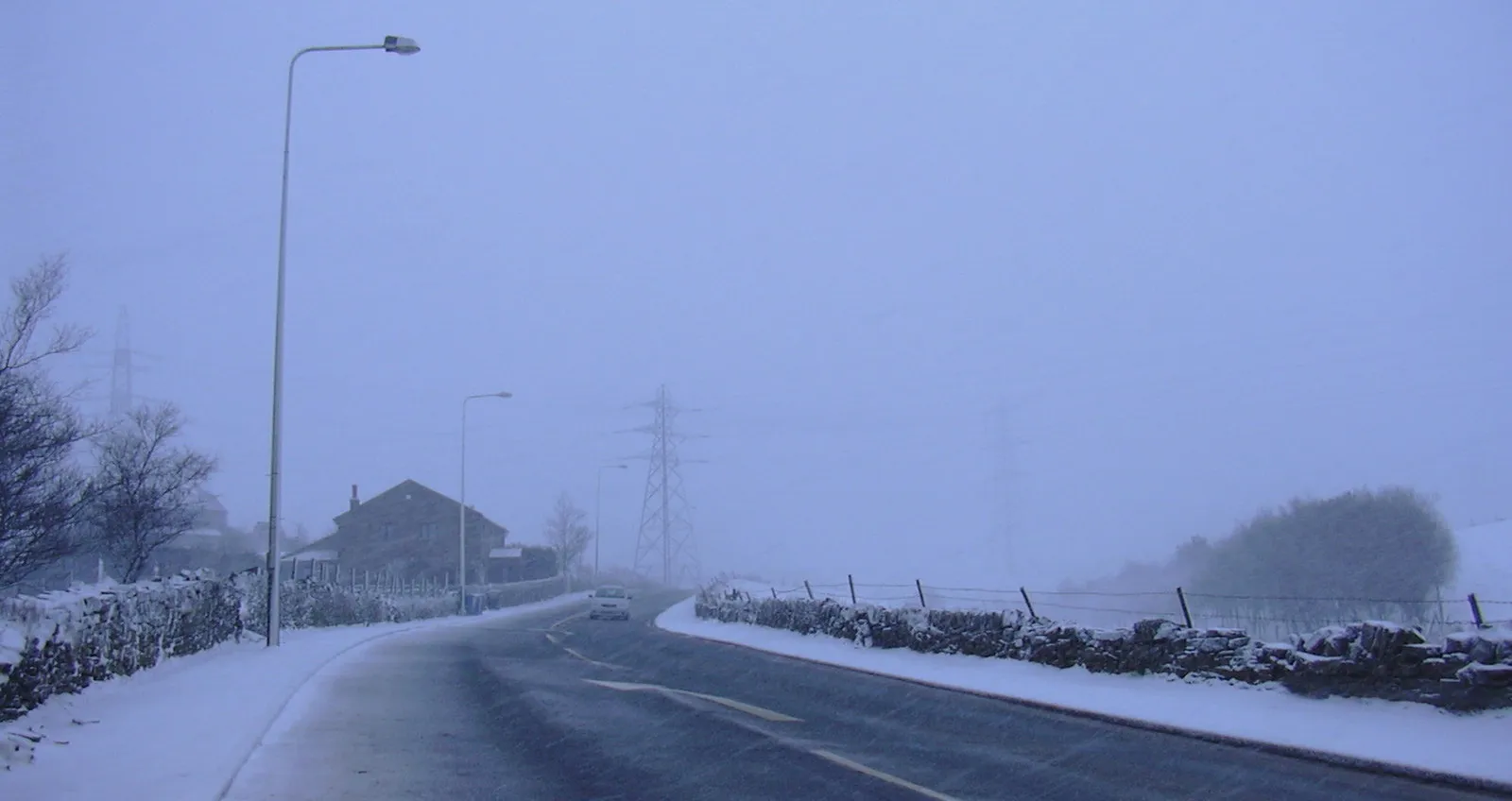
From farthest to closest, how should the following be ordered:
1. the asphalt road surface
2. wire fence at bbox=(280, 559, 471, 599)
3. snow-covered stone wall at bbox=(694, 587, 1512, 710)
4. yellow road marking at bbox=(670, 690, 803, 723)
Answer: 1. wire fence at bbox=(280, 559, 471, 599)
2. yellow road marking at bbox=(670, 690, 803, 723)
3. snow-covered stone wall at bbox=(694, 587, 1512, 710)
4. the asphalt road surface

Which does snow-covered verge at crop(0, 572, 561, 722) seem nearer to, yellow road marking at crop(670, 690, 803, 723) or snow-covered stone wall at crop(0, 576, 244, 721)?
snow-covered stone wall at crop(0, 576, 244, 721)

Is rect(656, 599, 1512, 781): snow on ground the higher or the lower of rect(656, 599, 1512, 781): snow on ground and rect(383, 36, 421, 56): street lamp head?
the lower

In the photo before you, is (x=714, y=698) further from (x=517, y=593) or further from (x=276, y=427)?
(x=517, y=593)

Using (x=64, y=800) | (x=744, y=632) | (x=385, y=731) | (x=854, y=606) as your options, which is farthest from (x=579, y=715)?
(x=744, y=632)

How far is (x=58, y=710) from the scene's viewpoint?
11.3m

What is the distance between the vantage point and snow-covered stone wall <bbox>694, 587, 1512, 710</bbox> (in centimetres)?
1050

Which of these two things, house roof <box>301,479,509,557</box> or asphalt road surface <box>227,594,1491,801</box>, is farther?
house roof <box>301,479,509,557</box>

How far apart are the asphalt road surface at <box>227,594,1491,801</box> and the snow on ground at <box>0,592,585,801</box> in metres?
0.43

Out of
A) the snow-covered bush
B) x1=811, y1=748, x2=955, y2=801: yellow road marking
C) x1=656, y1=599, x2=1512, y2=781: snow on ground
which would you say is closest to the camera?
x1=811, y1=748, x2=955, y2=801: yellow road marking

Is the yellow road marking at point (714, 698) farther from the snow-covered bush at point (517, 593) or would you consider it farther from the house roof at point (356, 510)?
the house roof at point (356, 510)

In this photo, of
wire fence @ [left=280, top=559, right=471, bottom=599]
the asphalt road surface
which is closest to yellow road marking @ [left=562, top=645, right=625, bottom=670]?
the asphalt road surface

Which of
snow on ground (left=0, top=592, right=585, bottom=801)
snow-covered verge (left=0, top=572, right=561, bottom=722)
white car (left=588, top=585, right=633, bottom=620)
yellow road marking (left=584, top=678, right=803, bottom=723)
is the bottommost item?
white car (left=588, top=585, right=633, bottom=620)

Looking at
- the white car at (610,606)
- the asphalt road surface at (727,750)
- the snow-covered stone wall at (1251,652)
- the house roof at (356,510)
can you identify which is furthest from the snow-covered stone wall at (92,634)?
the house roof at (356,510)

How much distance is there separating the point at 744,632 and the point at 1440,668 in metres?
22.5
